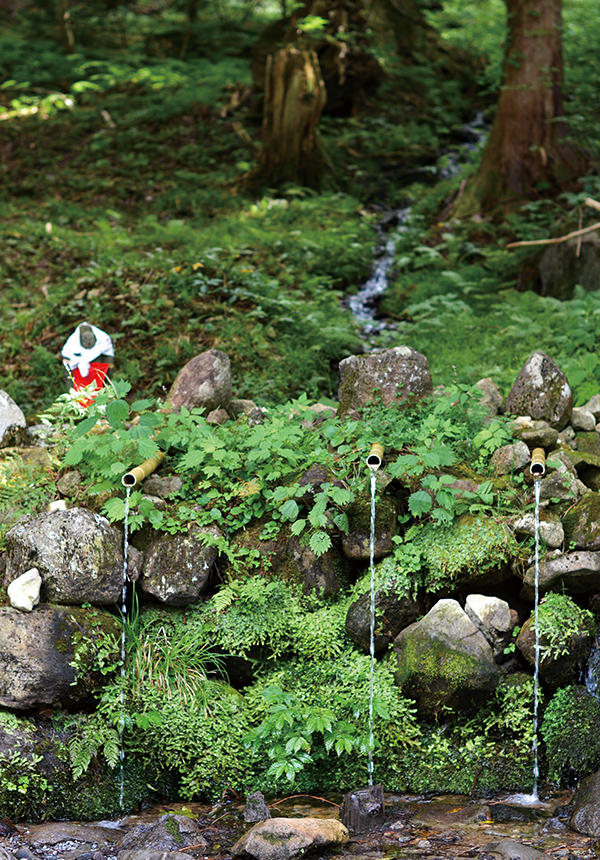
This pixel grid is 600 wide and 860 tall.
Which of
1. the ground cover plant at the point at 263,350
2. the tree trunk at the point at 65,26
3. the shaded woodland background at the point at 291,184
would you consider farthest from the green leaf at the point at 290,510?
the tree trunk at the point at 65,26

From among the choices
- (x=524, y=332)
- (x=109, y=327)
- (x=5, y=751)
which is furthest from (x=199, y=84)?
(x=5, y=751)

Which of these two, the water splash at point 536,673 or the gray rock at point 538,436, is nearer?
the water splash at point 536,673

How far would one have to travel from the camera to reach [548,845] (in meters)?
3.69

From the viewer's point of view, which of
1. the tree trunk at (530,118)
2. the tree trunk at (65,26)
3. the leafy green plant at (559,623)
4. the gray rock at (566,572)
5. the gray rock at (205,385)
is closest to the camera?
the leafy green plant at (559,623)

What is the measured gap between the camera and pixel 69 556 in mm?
4527

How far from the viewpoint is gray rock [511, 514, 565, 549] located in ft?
15.0

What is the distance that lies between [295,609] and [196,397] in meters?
1.77

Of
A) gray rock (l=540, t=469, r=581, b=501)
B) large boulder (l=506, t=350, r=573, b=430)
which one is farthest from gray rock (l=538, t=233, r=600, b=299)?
gray rock (l=540, t=469, r=581, b=501)

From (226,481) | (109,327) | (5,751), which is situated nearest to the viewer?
(5,751)

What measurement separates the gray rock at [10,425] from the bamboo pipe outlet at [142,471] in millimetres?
1295

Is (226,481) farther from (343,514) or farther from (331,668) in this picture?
(331,668)

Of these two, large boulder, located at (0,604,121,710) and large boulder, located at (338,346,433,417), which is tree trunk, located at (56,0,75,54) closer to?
large boulder, located at (338,346,433,417)

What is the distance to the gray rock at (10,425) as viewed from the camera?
567 centimetres

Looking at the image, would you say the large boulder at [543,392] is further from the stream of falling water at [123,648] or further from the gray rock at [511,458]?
the stream of falling water at [123,648]
